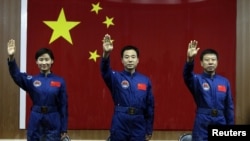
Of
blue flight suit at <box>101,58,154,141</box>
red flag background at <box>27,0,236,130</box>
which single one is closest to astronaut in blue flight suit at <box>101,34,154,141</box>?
blue flight suit at <box>101,58,154,141</box>

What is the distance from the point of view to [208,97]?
3.65 metres

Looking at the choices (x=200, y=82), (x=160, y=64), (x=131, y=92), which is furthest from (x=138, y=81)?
(x=160, y=64)

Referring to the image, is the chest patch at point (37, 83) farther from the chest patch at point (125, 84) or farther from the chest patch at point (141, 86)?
the chest patch at point (141, 86)

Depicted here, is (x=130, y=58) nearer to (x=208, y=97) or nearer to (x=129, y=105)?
(x=129, y=105)

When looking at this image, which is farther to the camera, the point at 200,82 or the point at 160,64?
the point at 160,64

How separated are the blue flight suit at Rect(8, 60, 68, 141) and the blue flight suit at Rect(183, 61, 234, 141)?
1.16m

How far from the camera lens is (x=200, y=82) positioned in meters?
3.69

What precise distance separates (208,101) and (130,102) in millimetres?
680

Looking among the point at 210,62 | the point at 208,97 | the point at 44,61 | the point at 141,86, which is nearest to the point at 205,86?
the point at 208,97

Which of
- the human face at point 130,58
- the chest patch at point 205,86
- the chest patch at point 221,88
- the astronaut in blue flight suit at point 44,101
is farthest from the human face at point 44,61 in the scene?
the chest patch at point 221,88

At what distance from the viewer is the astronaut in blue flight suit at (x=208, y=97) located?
11.9ft

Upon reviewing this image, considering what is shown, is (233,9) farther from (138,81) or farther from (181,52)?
(138,81)

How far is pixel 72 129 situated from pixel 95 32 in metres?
1.19

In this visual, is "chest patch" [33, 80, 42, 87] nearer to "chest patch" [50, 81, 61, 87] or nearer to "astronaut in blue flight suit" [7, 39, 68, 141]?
"astronaut in blue flight suit" [7, 39, 68, 141]
